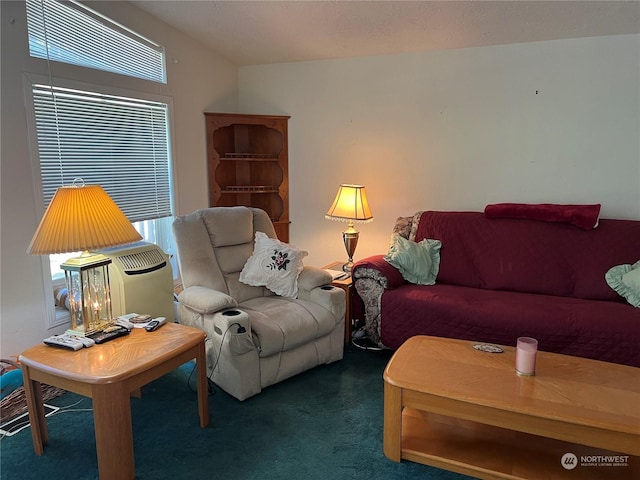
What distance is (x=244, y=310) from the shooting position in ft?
9.19

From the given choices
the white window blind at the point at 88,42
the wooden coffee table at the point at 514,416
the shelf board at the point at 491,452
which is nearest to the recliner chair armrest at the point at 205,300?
the wooden coffee table at the point at 514,416

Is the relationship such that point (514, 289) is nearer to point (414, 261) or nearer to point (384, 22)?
point (414, 261)

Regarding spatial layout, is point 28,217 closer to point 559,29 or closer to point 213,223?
point 213,223

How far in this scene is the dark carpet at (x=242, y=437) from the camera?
6.34ft

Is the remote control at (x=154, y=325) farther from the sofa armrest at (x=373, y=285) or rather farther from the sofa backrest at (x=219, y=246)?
the sofa armrest at (x=373, y=285)

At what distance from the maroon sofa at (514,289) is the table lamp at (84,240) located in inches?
62.8

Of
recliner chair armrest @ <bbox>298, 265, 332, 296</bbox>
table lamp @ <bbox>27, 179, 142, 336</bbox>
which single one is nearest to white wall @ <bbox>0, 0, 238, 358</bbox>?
table lamp @ <bbox>27, 179, 142, 336</bbox>

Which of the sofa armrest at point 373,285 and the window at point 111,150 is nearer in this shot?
the window at point 111,150

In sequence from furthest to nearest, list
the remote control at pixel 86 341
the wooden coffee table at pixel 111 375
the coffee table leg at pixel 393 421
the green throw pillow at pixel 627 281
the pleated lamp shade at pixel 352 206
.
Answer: the pleated lamp shade at pixel 352 206
the green throw pillow at pixel 627 281
the remote control at pixel 86 341
the coffee table leg at pixel 393 421
the wooden coffee table at pixel 111 375

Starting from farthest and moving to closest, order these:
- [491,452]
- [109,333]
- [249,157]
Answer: [249,157], [109,333], [491,452]

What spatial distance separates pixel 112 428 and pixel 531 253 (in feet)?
8.86

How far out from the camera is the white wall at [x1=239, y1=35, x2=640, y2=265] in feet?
10.3

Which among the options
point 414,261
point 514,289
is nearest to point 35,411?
point 414,261

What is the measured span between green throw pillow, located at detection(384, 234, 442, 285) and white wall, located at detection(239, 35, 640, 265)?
625 millimetres
